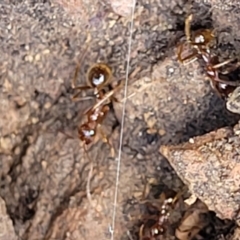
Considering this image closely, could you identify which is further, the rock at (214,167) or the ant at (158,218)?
the ant at (158,218)

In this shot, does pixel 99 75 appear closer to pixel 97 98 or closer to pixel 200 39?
pixel 97 98

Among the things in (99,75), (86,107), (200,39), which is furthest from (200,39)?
(86,107)

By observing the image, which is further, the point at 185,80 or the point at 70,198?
the point at 70,198

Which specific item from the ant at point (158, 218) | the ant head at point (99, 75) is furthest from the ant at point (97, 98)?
the ant at point (158, 218)

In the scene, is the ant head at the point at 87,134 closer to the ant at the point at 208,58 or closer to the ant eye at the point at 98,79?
the ant eye at the point at 98,79

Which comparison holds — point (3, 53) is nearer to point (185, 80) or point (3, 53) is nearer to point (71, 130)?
point (71, 130)

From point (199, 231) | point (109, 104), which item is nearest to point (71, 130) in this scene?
point (109, 104)

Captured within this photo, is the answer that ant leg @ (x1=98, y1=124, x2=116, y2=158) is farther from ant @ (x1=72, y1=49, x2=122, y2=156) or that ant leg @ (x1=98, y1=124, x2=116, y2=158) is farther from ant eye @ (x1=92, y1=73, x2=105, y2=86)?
ant eye @ (x1=92, y1=73, x2=105, y2=86)
